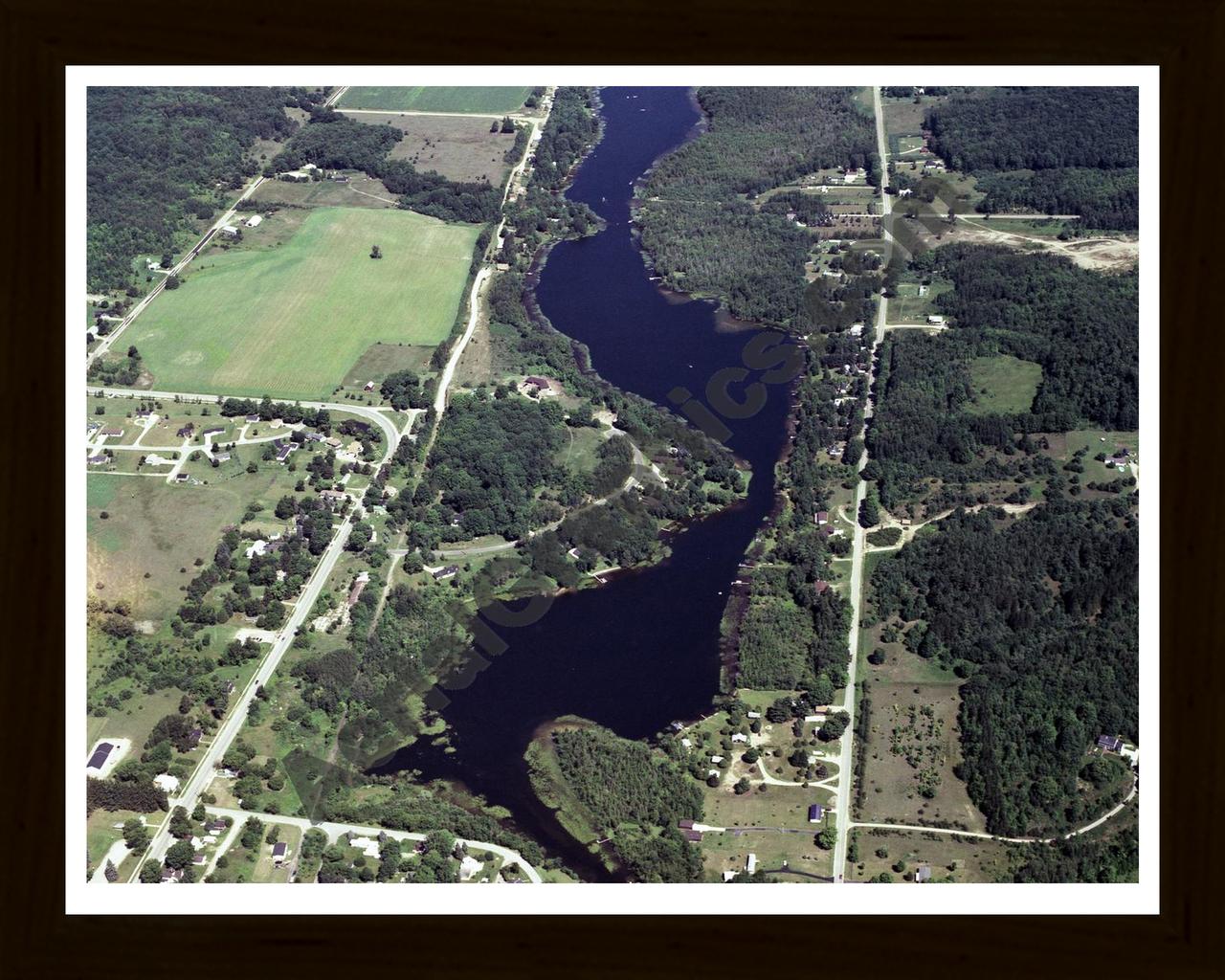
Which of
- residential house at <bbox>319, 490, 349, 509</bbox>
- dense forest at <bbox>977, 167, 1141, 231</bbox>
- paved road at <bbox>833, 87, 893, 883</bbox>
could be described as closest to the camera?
paved road at <bbox>833, 87, 893, 883</bbox>

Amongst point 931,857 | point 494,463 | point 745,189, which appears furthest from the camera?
point 745,189

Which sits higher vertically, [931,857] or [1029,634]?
[1029,634]

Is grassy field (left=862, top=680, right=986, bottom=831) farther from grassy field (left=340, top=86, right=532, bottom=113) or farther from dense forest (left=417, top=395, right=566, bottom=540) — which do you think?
grassy field (left=340, top=86, right=532, bottom=113)

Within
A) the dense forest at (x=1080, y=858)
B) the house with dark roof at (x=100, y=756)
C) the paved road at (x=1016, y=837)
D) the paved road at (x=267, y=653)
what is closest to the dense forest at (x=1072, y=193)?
the paved road at (x=267, y=653)

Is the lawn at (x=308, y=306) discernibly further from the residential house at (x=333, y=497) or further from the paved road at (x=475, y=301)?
the residential house at (x=333, y=497)

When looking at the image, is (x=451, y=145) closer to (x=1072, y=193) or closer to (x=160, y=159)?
(x=160, y=159)

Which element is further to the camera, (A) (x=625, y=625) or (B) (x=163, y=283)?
(B) (x=163, y=283)

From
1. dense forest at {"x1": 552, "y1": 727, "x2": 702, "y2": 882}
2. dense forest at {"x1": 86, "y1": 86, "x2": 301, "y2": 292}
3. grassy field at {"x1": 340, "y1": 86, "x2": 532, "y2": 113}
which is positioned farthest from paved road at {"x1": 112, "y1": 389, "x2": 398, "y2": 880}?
grassy field at {"x1": 340, "y1": 86, "x2": 532, "y2": 113}

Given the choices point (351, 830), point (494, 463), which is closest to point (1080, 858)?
point (351, 830)
